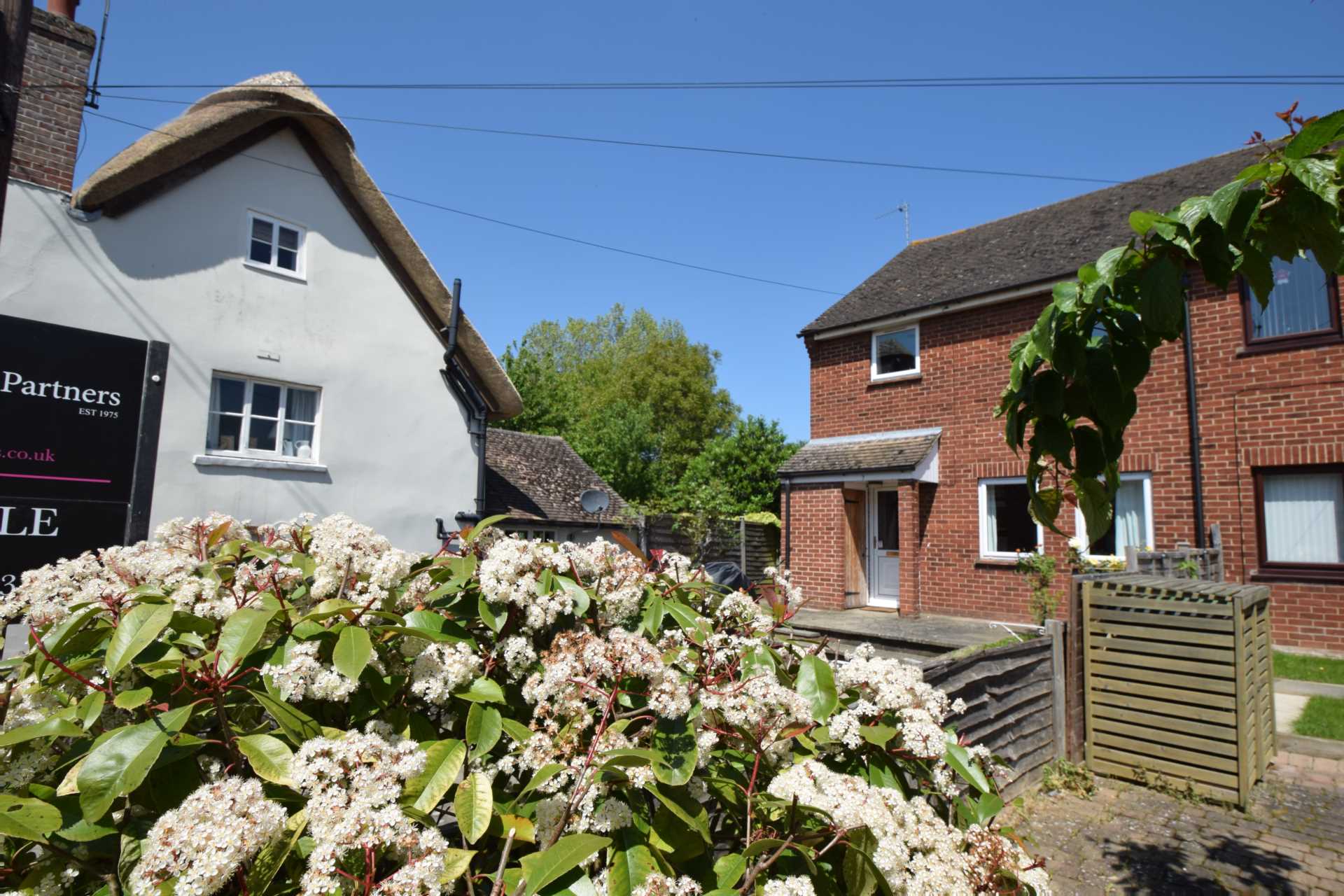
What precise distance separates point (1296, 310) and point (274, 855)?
11.9 meters

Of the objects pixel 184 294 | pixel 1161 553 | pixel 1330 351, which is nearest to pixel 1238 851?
pixel 1161 553

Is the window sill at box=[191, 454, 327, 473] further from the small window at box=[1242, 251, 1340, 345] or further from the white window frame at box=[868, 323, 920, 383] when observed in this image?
the small window at box=[1242, 251, 1340, 345]

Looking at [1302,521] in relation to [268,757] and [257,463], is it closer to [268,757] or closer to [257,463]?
[268,757]

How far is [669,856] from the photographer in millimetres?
1162

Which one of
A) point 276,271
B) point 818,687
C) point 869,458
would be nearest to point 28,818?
point 818,687

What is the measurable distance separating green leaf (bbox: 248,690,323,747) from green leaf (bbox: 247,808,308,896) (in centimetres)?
14

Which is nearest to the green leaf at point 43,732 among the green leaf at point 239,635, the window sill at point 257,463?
the green leaf at point 239,635

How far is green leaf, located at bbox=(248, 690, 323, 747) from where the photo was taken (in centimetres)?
107

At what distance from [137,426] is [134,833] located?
914 cm

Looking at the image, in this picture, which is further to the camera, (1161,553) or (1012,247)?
(1012,247)

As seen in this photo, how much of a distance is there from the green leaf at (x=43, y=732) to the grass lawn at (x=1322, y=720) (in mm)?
8018

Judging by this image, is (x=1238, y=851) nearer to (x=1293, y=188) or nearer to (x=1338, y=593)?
(x=1293, y=188)

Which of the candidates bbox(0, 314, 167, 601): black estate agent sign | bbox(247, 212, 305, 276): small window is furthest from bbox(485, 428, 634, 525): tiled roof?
bbox(0, 314, 167, 601): black estate agent sign

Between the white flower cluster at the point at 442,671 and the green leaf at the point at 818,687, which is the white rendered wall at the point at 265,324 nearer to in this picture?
the white flower cluster at the point at 442,671
